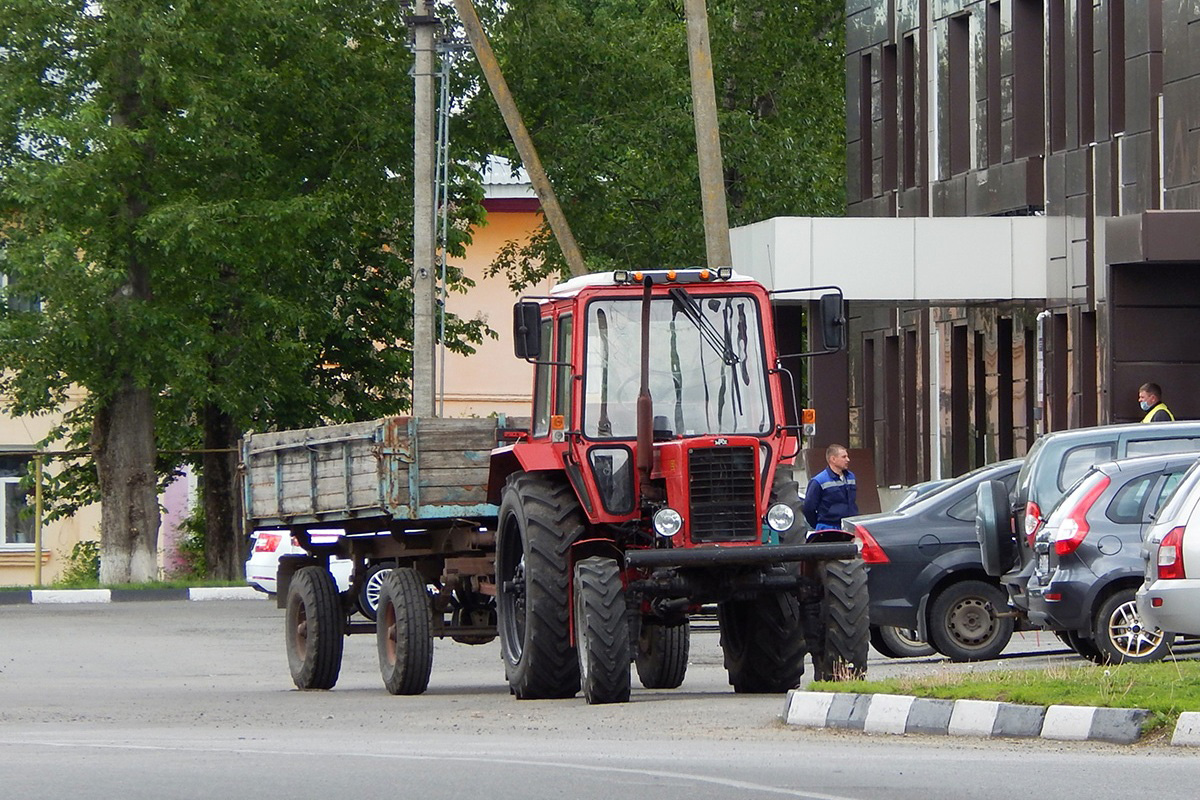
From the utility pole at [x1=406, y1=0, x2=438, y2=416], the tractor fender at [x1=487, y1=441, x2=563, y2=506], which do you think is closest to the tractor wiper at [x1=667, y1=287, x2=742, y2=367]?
the tractor fender at [x1=487, y1=441, x2=563, y2=506]

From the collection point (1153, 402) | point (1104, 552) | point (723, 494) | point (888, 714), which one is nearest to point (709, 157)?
point (1153, 402)

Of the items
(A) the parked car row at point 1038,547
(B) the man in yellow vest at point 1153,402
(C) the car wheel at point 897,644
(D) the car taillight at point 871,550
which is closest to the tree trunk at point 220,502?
(B) the man in yellow vest at point 1153,402

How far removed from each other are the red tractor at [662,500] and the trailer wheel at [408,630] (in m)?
1.32

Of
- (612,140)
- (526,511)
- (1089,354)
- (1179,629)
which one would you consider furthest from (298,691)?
(612,140)

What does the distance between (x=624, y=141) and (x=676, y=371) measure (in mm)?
23449

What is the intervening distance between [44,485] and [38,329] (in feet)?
24.4

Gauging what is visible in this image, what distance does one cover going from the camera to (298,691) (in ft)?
59.2

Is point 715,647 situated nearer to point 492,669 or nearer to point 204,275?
point 492,669

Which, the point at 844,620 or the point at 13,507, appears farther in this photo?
the point at 13,507

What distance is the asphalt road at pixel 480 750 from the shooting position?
934 cm

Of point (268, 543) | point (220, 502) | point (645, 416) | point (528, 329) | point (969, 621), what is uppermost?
point (528, 329)

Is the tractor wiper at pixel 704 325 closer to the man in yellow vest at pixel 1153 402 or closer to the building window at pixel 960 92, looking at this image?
the man in yellow vest at pixel 1153 402

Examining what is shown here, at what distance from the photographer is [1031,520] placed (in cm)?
1753

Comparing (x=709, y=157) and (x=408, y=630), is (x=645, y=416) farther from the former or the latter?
(x=709, y=157)
